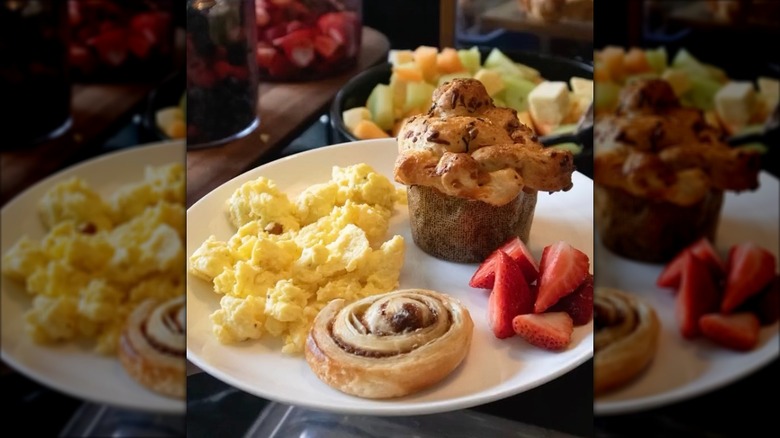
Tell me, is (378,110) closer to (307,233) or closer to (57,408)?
(307,233)

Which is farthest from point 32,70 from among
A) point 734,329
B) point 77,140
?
point 734,329

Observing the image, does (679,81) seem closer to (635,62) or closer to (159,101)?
(635,62)

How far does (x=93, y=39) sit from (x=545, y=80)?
426 mm

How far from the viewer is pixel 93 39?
23.6 inches

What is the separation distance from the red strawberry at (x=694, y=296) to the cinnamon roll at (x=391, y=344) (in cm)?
22

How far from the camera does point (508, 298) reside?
0.79 m

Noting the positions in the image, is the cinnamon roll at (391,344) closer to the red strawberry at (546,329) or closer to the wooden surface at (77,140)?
the red strawberry at (546,329)

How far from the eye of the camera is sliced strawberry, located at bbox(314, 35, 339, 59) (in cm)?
86

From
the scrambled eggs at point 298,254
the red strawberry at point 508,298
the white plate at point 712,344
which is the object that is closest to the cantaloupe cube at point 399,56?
the scrambled eggs at point 298,254

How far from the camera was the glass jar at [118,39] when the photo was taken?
60 centimetres

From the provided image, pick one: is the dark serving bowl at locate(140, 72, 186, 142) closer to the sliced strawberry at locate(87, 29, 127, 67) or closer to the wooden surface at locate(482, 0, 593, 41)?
the sliced strawberry at locate(87, 29, 127, 67)

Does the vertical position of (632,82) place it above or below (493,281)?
above

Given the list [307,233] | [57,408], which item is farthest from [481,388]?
[57,408]

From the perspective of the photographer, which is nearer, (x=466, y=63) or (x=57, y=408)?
(x=57, y=408)
